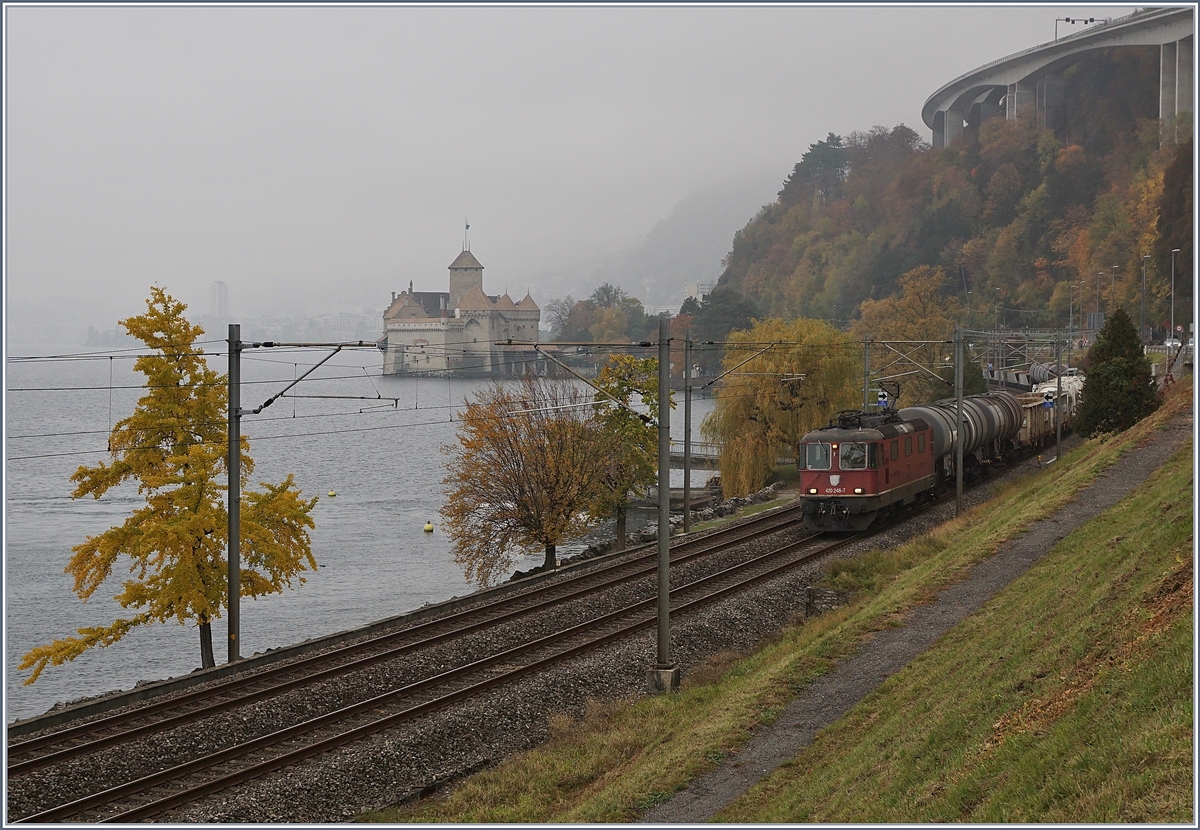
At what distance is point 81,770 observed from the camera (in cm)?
1544

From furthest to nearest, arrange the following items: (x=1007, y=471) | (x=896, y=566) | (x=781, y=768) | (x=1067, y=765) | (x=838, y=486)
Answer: (x=1007, y=471) < (x=838, y=486) < (x=896, y=566) < (x=781, y=768) < (x=1067, y=765)

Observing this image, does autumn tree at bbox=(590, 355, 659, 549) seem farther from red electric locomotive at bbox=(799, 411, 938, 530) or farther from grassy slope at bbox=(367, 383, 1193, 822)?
grassy slope at bbox=(367, 383, 1193, 822)

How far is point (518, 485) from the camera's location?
146 feet

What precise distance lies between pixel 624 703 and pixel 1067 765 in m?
10.7

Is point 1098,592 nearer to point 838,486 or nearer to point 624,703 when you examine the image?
point 624,703

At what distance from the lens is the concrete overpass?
412 ft

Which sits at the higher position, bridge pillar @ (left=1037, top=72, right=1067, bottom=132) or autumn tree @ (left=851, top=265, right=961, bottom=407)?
bridge pillar @ (left=1037, top=72, right=1067, bottom=132)

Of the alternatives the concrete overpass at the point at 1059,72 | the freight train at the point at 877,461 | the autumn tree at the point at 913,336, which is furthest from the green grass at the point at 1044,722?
the concrete overpass at the point at 1059,72

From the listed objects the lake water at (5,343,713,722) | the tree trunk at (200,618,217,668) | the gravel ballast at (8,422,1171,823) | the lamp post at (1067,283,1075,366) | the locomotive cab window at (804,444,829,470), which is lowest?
the lake water at (5,343,713,722)

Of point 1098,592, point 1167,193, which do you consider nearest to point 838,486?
point 1098,592

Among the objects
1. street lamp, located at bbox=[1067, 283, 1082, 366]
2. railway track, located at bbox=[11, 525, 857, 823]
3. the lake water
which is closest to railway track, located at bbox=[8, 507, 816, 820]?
railway track, located at bbox=[11, 525, 857, 823]

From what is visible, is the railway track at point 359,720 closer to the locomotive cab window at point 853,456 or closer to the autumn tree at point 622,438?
the locomotive cab window at point 853,456

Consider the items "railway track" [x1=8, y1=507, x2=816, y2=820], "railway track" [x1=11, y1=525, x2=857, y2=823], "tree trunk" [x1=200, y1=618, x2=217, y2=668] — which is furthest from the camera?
"tree trunk" [x1=200, y1=618, x2=217, y2=668]

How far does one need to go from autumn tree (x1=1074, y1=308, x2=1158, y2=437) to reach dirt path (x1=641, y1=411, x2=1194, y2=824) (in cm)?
911
